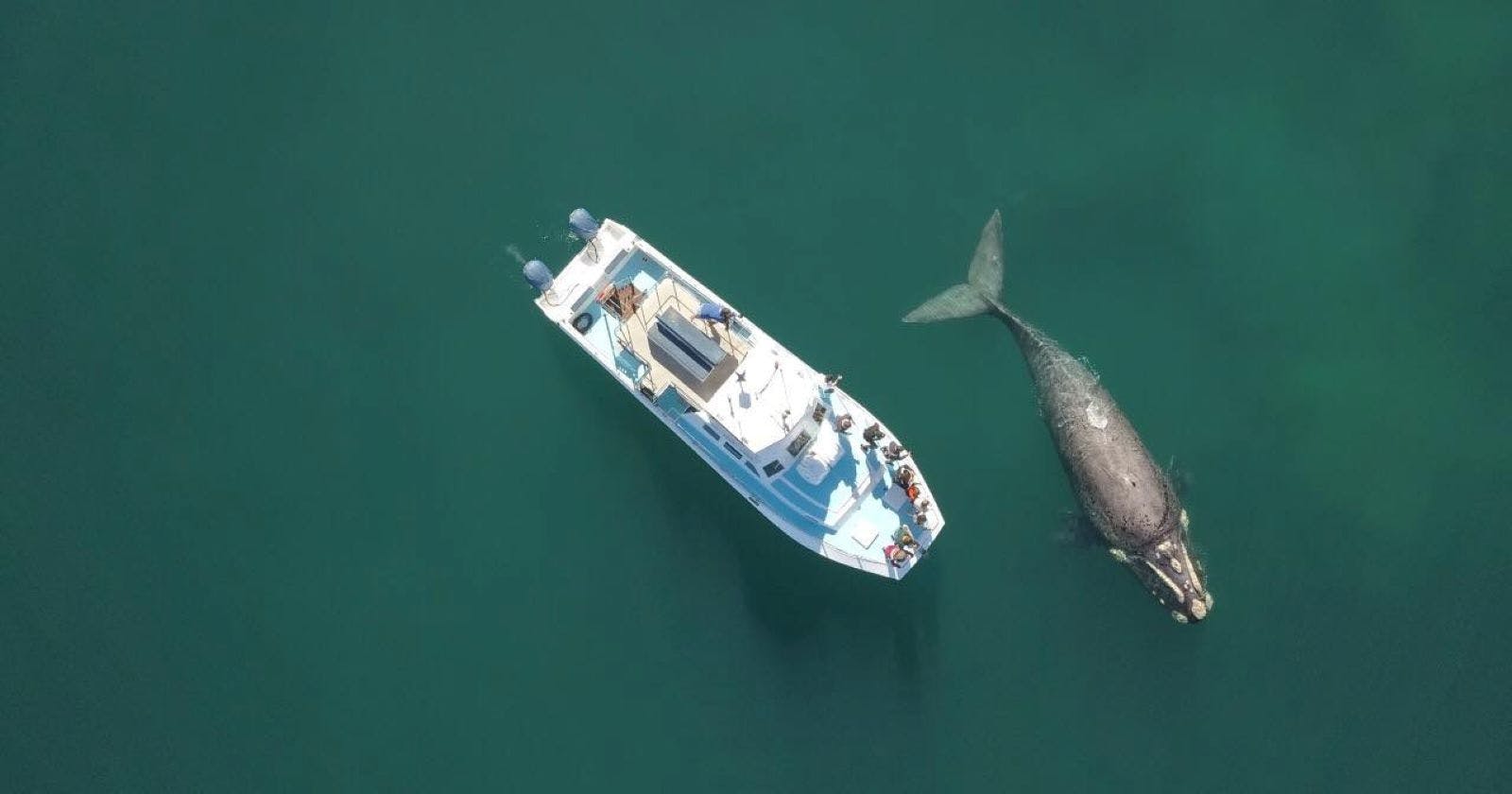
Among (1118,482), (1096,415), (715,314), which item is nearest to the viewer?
(715,314)

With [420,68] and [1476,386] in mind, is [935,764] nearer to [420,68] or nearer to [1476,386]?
[1476,386]

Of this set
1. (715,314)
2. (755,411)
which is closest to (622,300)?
(715,314)

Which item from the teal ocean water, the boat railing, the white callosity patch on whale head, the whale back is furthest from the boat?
the white callosity patch on whale head

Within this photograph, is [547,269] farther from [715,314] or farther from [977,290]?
[977,290]

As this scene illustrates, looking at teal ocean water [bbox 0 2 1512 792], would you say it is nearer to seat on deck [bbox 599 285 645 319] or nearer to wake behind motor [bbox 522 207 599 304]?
wake behind motor [bbox 522 207 599 304]

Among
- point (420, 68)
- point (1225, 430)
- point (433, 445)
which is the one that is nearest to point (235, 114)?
point (420, 68)

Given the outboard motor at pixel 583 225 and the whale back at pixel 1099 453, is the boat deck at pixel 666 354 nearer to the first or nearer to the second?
the outboard motor at pixel 583 225
